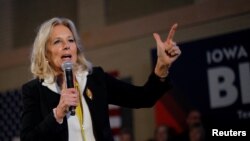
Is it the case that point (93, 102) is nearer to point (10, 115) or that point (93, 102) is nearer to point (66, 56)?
point (66, 56)

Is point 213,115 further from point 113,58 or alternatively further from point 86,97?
point 86,97

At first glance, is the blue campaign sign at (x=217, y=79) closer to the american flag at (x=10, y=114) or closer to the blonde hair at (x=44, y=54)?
the american flag at (x=10, y=114)

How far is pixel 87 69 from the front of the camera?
1936 mm

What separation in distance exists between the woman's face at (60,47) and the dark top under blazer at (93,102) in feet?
0.35

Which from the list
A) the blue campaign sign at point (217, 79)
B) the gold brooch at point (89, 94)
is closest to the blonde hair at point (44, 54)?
the gold brooch at point (89, 94)

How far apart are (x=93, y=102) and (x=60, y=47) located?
27cm

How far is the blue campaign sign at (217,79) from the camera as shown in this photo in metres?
4.60

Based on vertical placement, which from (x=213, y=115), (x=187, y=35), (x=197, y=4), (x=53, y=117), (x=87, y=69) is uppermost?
(x=197, y=4)

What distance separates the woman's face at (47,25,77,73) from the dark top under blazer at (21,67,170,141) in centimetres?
11

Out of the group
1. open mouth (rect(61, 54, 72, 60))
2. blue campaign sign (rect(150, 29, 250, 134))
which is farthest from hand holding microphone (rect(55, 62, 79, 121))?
blue campaign sign (rect(150, 29, 250, 134))

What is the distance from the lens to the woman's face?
1849 millimetres

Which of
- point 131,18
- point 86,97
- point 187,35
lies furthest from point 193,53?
point 86,97

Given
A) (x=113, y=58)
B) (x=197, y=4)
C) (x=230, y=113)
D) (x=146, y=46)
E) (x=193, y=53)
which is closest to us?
(x=230, y=113)

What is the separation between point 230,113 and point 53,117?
10.9ft
